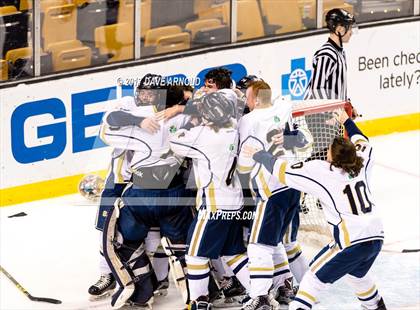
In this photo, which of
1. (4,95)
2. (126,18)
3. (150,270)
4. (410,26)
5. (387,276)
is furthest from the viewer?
(410,26)

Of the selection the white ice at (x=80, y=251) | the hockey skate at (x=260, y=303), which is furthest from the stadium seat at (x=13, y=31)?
the hockey skate at (x=260, y=303)

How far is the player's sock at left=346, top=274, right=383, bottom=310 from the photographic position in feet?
24.2

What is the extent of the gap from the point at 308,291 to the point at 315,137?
116 centimetres

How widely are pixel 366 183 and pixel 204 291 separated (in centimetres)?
110

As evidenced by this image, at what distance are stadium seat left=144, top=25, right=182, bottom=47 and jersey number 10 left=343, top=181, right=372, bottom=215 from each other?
3089 mm

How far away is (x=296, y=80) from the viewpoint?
10.4 metres

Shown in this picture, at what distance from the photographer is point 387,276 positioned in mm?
8305

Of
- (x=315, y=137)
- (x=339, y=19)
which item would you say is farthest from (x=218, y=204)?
(x=339, y=19)

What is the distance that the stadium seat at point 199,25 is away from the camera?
10078 mm

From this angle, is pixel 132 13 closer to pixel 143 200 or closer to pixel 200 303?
pixel 143 200

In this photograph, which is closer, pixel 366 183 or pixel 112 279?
pixel 366 183

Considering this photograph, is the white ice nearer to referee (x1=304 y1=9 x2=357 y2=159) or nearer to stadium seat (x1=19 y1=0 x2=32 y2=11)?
referee (x1=304 y1=9 x2=357 y2=159)

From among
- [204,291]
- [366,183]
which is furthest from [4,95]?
[366,183]

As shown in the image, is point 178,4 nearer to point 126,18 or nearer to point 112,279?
point 126,18
